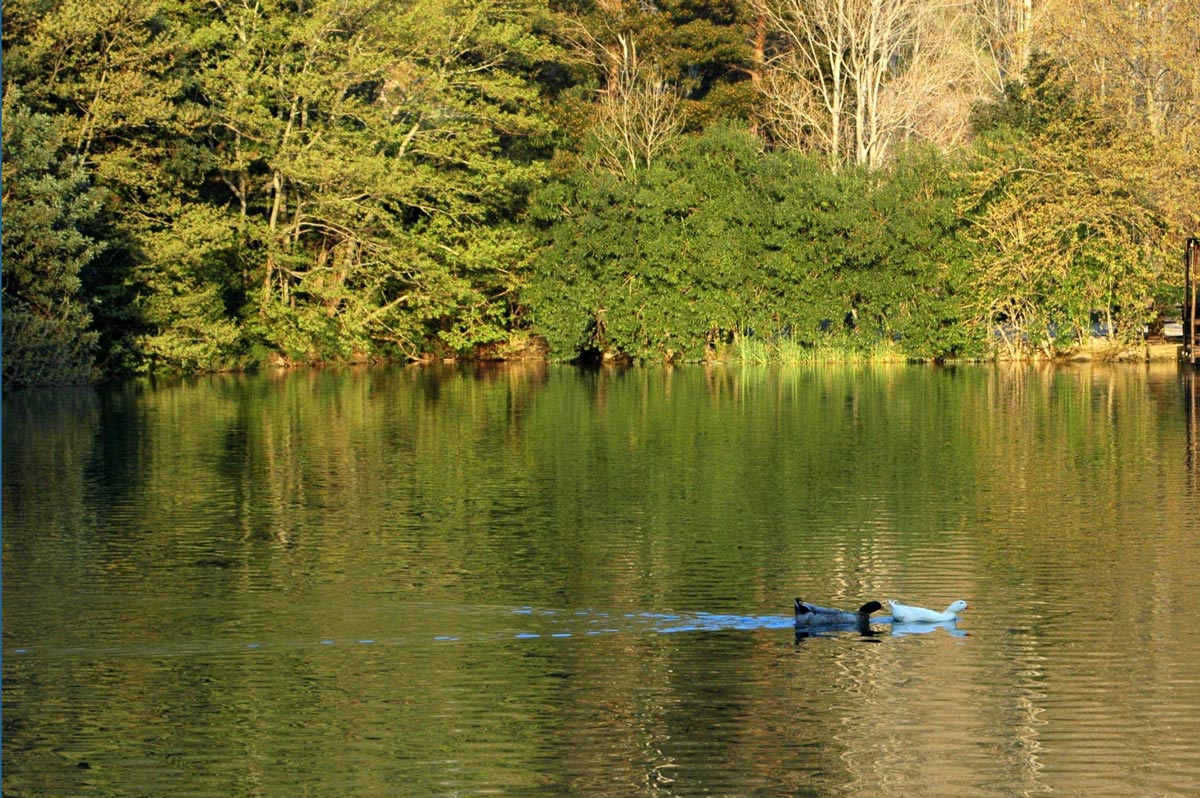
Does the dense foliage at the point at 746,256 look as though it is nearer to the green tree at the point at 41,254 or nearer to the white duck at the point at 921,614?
the green tree at the point at 41,254

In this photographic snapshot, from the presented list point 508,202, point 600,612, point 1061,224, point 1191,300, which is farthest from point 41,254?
point 600,612

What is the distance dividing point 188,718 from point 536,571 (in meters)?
5.14

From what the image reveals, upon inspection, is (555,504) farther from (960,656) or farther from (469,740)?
(469,740)

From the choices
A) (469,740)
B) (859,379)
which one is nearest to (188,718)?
(469,740)

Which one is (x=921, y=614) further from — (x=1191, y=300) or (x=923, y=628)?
(x=1191, y=300)

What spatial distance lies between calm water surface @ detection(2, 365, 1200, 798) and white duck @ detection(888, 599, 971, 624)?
177 millimetres

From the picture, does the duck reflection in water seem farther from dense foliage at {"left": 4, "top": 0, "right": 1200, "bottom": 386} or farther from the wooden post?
the wooden post

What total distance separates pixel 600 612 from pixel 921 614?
94.6 inches

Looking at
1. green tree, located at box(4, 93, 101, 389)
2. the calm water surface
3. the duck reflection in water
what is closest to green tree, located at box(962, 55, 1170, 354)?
the calm water surface

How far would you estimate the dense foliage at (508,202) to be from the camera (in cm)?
4178

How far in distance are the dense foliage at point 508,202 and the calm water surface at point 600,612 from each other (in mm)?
15630

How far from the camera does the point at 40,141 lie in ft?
124

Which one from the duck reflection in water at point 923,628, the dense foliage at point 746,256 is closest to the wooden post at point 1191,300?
the dense foliage at point 746,256

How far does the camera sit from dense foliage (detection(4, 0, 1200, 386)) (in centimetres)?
4178
